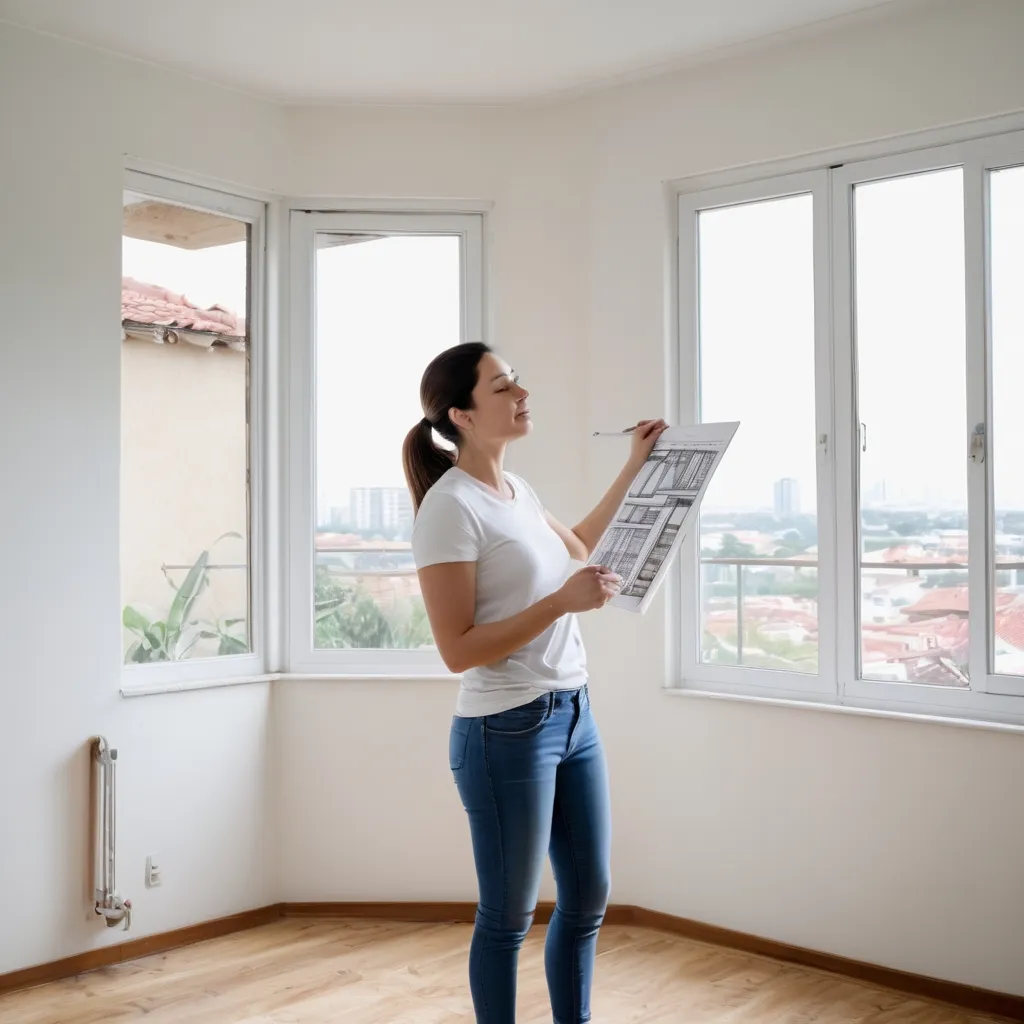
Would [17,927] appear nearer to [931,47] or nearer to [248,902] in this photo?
[248,902]

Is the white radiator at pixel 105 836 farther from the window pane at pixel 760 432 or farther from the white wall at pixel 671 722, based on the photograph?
the window pane at pixel 760 432

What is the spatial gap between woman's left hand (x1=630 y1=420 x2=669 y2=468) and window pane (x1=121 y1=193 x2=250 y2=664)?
1710 millimetres

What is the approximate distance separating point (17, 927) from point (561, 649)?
191 cm

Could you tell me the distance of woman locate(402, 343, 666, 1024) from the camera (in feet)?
6.48

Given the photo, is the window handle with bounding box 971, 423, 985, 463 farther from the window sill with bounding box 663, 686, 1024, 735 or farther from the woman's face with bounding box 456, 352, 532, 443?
the woman's face with bounding box 456, 352, 532, 443

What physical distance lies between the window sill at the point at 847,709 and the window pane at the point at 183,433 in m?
1.48

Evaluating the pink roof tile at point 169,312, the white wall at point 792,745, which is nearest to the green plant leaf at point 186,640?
the pink roof tile at point 169,312

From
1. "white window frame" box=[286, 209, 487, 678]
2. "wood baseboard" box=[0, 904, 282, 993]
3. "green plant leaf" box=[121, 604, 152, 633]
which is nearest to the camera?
"wood baseboard" box=[0, 904, 282, 993]

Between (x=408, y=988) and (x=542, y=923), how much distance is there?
648 mm

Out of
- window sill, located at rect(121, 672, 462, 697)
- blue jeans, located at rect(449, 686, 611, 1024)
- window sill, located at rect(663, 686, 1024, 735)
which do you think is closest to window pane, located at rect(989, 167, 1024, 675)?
window sill, located at rect(663, 686, 1024, 735)

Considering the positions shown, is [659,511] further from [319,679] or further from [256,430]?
[256,430]

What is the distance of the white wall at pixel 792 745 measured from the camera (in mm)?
2846

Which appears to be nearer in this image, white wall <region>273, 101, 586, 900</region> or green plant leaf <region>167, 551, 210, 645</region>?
green plant leaf <region>167, 551, 210, 645</region>

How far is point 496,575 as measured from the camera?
6.68 ft
